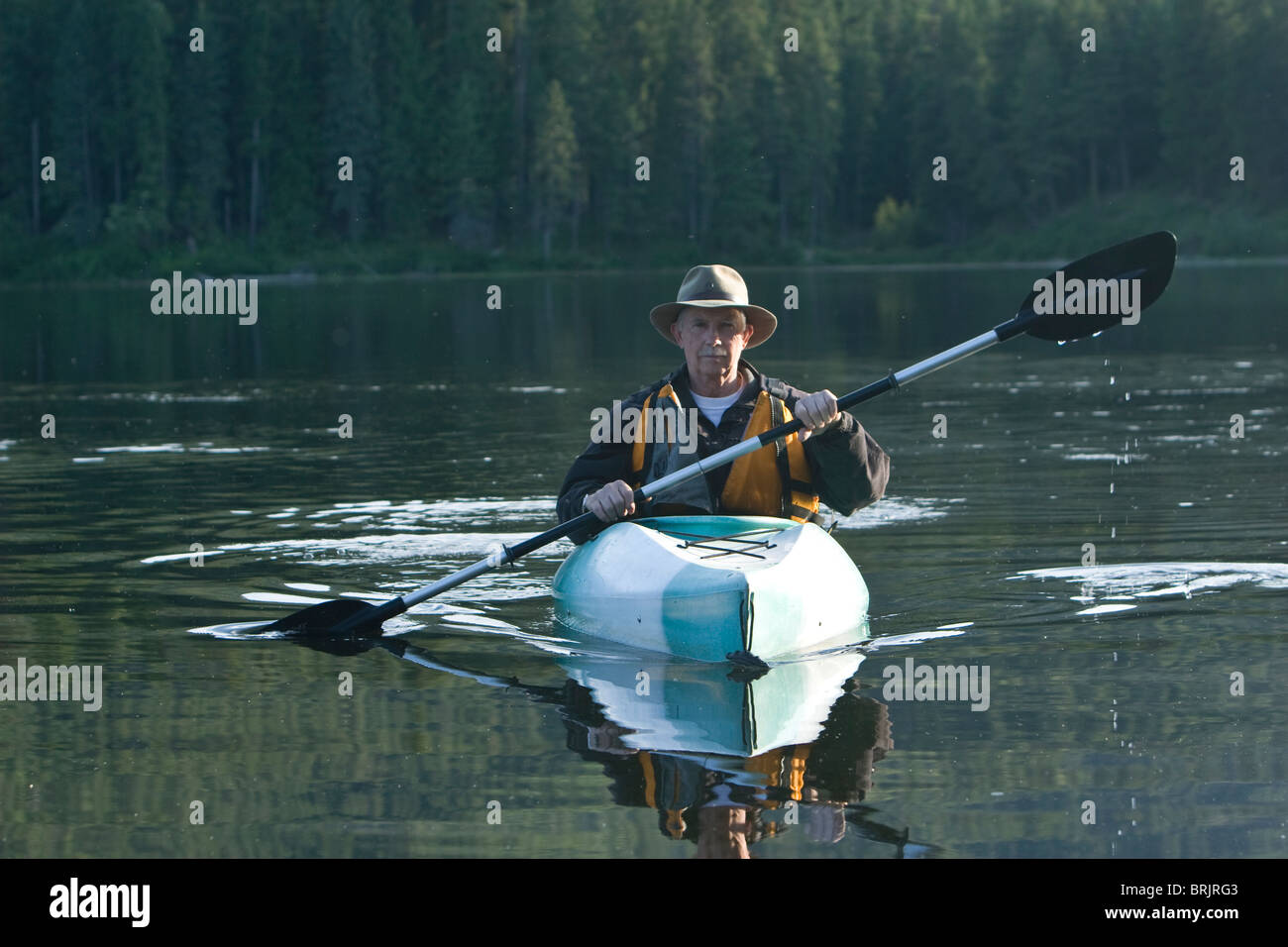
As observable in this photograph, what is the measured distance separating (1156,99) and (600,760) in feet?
267

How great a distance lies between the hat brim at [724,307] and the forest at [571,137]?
6027 centimetres

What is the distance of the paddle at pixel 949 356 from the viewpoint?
9039mm

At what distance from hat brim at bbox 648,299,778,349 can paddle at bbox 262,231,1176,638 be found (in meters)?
0.53

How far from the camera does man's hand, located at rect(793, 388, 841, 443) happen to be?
28.0 ft

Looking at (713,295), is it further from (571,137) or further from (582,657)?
(571,137)

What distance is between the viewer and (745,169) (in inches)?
3083

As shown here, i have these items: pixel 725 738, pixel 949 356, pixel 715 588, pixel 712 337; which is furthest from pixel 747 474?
pixel 725 738

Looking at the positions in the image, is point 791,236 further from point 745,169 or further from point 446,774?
point 446,774

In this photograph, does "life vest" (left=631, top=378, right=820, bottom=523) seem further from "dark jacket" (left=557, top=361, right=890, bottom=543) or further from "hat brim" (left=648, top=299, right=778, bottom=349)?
"hat brim" (left=648, top=299, right=778, bottom=349)

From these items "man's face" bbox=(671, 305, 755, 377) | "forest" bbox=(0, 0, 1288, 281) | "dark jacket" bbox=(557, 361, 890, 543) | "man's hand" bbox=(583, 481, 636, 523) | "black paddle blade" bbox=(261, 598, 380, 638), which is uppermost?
"forest" bbox=(0, 0, 1288, 281)

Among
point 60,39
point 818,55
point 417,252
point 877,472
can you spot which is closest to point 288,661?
point 877,472

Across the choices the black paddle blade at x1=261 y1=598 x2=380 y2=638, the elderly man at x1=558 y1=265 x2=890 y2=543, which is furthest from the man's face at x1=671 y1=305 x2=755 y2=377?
the black paddle blade at x1=261 y1=598 x2=380 y2=638

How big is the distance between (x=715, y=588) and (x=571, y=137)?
68455 millimetres

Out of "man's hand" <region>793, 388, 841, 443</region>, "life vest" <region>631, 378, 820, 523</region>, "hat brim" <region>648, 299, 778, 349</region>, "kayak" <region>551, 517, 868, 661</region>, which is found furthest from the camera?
"life vest" <region>631, 378, 820, 523</region>
